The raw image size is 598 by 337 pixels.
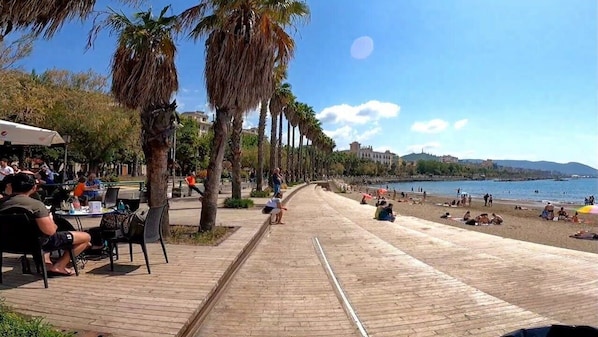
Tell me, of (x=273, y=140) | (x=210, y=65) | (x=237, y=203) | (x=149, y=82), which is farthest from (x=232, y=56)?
(x=273, y=140)

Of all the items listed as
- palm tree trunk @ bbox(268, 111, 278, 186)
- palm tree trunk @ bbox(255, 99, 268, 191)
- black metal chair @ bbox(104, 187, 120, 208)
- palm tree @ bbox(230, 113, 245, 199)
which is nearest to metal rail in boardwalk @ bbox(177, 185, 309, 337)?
black metal chair @ bbox(104, 187, 120, 208)

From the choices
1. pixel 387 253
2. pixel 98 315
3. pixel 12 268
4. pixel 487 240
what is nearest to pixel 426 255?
pixel 387 253

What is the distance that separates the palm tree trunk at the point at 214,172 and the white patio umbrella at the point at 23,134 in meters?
5.06

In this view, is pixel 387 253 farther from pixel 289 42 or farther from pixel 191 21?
pixel 191 21

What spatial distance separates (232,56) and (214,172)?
2.78 metres

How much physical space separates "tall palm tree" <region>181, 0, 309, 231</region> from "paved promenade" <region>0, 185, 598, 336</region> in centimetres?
234

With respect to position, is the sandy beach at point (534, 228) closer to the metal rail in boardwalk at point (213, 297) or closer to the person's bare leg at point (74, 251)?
the metal rail in boardwalk at point (213, 297)

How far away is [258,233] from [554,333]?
7779mm

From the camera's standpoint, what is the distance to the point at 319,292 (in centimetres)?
558

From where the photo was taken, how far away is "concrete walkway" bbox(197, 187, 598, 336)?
14.4 feet

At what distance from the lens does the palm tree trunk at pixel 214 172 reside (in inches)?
366

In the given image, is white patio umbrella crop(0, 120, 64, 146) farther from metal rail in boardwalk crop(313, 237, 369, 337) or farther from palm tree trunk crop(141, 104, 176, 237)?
metal rail in boardwalk crop(313, 237, 369, 337)

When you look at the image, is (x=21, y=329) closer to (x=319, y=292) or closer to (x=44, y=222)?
(x=44, y=222)

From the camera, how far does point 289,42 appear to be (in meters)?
10.4
